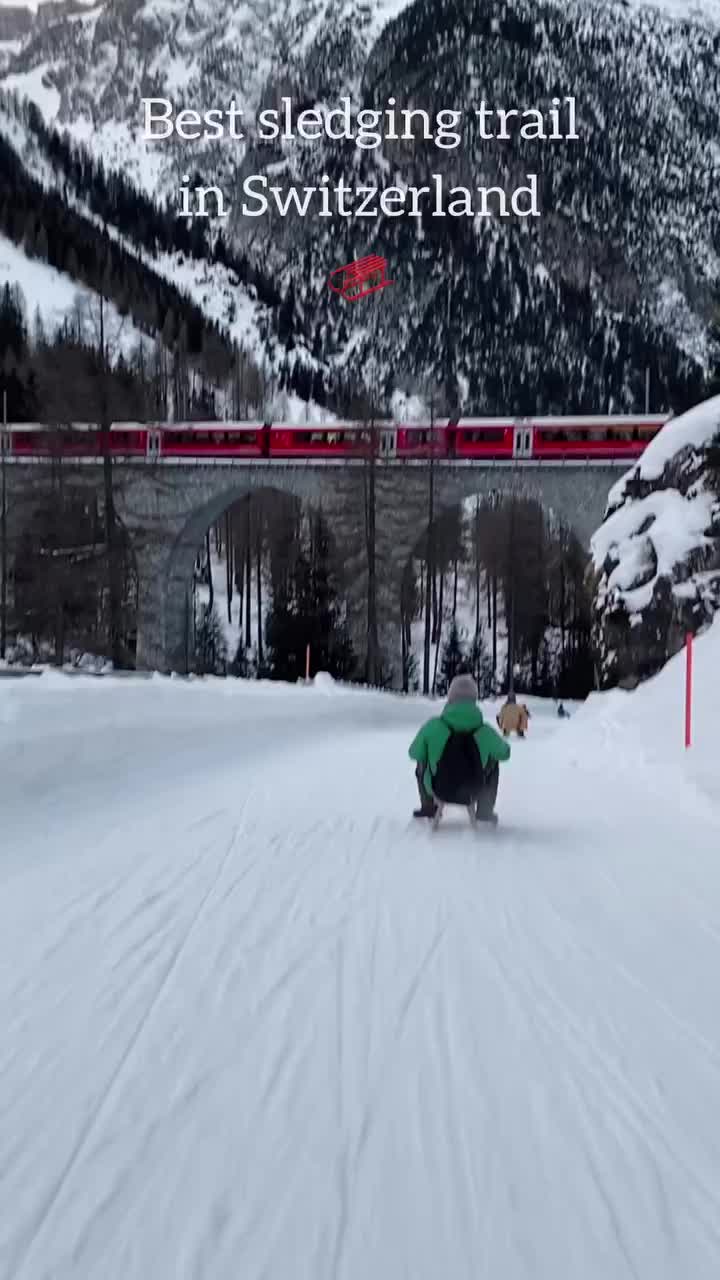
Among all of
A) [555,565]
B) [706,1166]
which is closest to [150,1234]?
[706,1166]

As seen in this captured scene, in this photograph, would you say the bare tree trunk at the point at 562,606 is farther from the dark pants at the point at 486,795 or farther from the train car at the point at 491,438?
the dark pants at the point at 486,795

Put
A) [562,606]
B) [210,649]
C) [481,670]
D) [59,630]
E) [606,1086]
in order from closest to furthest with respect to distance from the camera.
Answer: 1. [606,1086]
2. [59,630]
3. [481,670]
4. [210,649]
5. [562,606]

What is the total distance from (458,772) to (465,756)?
0.36 feet

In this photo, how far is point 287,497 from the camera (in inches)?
2443

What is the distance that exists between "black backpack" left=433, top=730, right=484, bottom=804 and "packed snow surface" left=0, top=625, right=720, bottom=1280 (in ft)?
0.84

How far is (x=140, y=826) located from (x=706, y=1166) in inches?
193

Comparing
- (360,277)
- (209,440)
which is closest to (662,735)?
(209,440)

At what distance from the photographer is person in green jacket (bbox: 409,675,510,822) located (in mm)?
6438

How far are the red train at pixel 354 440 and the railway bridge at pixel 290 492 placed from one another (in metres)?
0.58

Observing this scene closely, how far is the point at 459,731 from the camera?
6.48 metres

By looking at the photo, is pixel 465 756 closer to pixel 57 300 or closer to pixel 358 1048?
pixel 358 1048

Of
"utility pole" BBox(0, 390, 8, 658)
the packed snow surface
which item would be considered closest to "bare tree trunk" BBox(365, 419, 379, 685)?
"utility pole" BBox(0, 390, 8, 658)

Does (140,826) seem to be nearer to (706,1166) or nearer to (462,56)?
(706,1166)

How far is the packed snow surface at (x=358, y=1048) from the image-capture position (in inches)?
78.4
